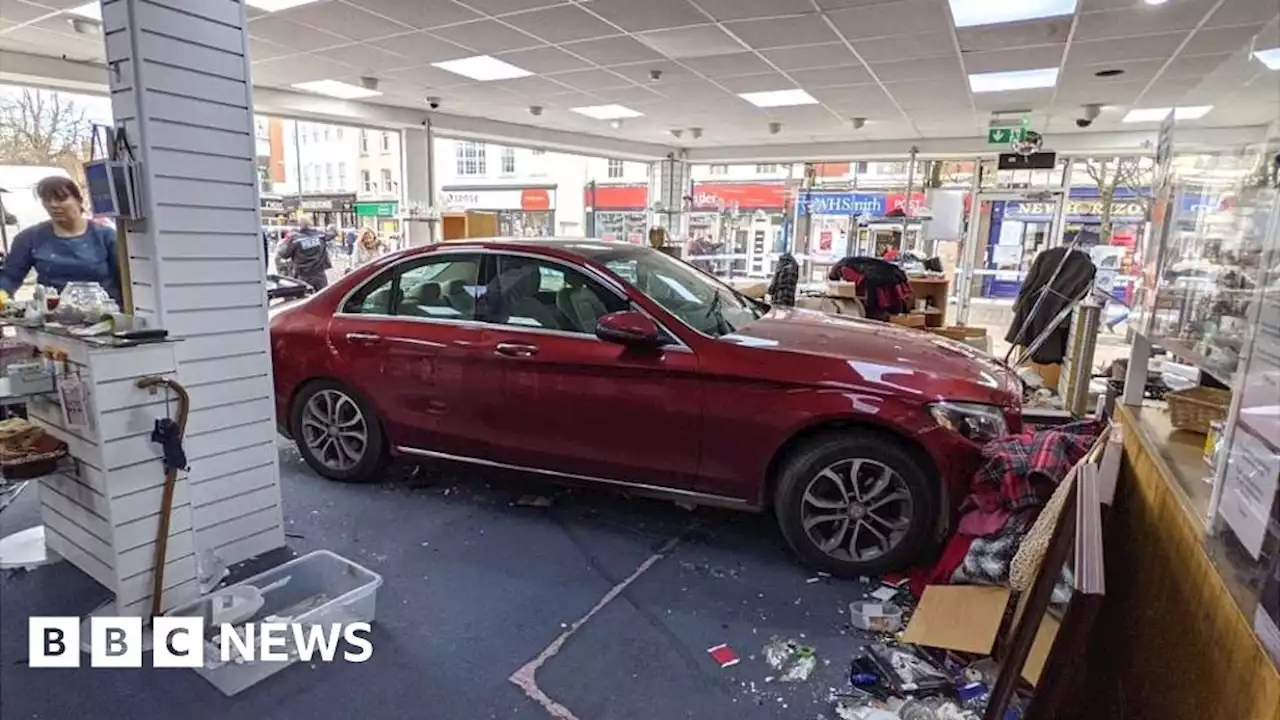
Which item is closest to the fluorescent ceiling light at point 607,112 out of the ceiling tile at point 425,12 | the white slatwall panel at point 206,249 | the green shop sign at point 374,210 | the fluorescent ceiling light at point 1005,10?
the ceiling tile at point 425,12

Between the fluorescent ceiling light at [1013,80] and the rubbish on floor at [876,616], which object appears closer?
the rubbish on floor at [876,616]


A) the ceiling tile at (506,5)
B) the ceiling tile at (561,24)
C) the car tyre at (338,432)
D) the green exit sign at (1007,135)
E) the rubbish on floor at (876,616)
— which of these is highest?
the ceiling tile at (561,24)

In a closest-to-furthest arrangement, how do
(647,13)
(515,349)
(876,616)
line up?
(876,616) → (515,349) → (647,13)

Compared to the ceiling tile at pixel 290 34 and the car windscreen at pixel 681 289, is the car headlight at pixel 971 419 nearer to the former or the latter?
the car windscreen at pixel 681 289

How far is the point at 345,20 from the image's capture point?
16.4 ft

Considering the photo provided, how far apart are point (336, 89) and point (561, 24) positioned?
12.9 ft

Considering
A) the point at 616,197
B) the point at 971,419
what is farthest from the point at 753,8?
the point at 616,197

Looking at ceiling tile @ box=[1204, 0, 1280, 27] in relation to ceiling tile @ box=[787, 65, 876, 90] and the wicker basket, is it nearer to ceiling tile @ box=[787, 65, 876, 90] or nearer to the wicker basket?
ceiling tile @ box=[787, 65, 876, 90]

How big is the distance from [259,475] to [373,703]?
1258mm

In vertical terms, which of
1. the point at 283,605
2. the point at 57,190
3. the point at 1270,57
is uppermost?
the point at 1270,57

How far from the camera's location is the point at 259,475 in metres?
2.81

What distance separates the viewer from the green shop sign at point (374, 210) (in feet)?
37.8

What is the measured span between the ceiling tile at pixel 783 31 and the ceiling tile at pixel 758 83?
1.14 metres

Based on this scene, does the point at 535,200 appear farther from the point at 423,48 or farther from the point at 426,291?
the point at 426,291
